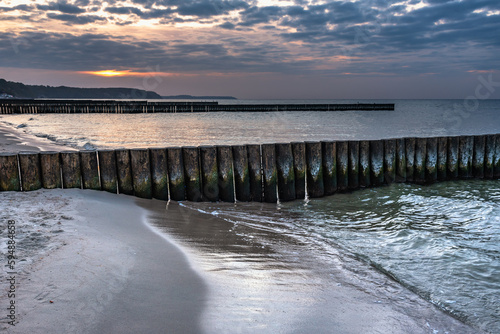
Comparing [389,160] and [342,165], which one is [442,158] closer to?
[389,160]

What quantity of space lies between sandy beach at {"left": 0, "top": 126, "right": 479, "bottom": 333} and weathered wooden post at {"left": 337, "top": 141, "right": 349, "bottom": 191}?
4.05 metres

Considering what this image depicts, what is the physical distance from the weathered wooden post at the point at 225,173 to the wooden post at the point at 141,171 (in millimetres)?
1497

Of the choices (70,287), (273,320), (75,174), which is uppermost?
(75,174)

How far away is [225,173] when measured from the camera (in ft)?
26.0

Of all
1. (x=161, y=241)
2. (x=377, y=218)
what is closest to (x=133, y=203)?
(x=161, y=241)

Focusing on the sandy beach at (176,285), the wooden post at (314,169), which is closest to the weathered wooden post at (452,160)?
the wooden post at (314,169)

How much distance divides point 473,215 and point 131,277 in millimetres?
7035

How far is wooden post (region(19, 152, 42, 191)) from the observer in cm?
660

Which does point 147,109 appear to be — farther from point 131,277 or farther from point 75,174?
point 131,277

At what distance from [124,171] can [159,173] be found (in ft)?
2.26

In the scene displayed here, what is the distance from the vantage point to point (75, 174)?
6.94 m

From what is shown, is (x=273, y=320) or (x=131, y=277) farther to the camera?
(x=131, y=277)

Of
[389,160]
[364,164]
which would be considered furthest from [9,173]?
[389,160]

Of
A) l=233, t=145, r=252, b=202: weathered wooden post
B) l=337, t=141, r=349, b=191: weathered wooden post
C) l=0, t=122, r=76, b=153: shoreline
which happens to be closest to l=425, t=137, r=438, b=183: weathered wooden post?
l=337, t=141, r=349, b=191: weathered wooden post
